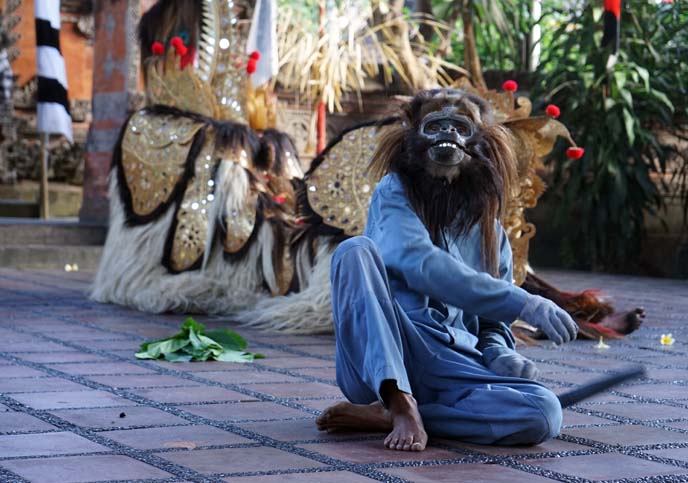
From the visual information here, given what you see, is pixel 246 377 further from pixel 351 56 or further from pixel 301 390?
pixel 351 56

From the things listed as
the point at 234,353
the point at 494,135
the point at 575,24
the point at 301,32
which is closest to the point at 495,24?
the point at 575,24

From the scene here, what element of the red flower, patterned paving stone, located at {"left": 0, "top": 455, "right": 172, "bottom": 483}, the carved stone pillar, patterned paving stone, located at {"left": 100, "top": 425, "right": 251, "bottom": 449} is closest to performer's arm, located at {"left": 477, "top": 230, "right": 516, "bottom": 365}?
patterned paving stone, located at {"left": 100, "top": 425, "right": 251, "bottom": 449}

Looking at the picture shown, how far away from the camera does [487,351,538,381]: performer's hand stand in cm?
279

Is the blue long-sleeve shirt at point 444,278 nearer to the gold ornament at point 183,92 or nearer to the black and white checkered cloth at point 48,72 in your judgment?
the gold ornament at point 183,92

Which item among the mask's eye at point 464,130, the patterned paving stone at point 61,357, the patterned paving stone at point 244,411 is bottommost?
the patterned paving stone at point 61,357

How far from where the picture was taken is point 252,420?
3035mm

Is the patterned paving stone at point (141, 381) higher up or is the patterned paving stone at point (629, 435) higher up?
the patterned paving stone at point (629, 435)

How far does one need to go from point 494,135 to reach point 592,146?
6.39 meters

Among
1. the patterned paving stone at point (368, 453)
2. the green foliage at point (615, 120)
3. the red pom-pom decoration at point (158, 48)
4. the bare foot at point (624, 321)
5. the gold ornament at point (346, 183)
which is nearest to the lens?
the patterned paving stone at point (368, 453)

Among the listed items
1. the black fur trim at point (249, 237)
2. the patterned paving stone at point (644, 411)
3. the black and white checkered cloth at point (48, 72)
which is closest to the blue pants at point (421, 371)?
the patterned paving stone at point (644, 411)

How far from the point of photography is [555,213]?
31.6 ft

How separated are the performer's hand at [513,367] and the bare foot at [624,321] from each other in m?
2.57

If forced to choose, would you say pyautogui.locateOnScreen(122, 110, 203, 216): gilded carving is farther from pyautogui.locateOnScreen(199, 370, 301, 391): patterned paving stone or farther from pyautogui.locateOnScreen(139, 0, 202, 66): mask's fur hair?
pyautogui.locateOnScreen(199, 370, 301, 391): patterned paving stone

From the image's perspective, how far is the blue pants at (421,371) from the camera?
2660 mm
